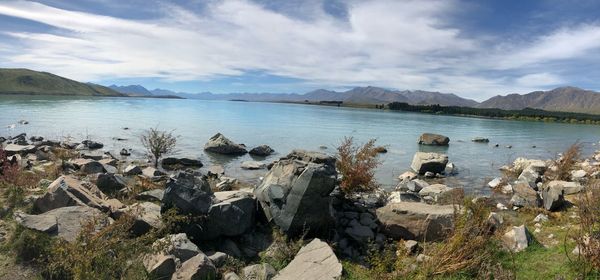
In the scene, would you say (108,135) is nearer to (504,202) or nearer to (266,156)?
(266,156)

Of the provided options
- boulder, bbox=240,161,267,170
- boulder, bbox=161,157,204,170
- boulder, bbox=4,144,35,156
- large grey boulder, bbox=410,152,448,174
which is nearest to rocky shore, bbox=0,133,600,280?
boulder, bbox=161,157,204,170

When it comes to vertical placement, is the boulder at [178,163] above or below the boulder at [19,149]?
below

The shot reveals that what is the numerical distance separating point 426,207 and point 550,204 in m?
7.37

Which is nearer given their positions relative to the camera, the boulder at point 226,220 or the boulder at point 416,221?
the boulder at point 226,220

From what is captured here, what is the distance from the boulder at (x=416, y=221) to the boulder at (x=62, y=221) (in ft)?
27.6

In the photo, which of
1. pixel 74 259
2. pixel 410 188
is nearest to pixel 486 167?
pixel 410 188

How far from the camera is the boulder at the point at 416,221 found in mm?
12039

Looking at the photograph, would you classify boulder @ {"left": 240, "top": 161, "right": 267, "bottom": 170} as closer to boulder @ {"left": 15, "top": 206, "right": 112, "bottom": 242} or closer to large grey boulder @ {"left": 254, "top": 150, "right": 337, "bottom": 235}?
large grey boulder @ {"left": 254, "top": 150, "right": 337, "bottom": 235}

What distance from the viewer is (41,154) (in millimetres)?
24547

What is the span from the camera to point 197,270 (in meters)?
8.41

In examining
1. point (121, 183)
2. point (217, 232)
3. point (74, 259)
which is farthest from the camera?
point (121, 183)

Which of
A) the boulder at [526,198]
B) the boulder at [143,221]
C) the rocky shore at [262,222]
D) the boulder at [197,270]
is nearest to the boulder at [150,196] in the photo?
the rocky shore at [262,222]

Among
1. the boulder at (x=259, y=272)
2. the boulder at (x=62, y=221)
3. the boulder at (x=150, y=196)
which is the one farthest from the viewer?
the boulder at (x=150, y=196)

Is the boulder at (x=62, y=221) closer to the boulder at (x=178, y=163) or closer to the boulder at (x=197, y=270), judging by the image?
the boulder at (x=197, y=270)
